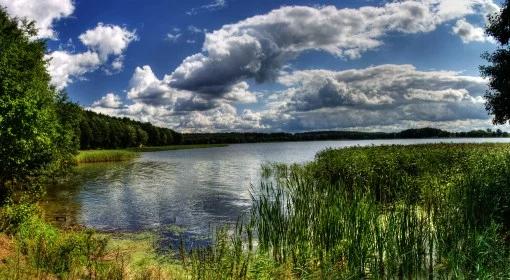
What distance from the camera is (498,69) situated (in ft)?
123

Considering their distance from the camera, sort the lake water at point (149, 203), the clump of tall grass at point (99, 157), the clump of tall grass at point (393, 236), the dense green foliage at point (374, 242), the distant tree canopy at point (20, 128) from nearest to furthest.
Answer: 1. the dense green foliage at point (374, 242)
2. the clump of tall grass at point (393, 236)
3. the distant tree canopy at point (20, 128)
4. the lake water at point (149, 203)
5. the clump of tall grass at point (99, 157)

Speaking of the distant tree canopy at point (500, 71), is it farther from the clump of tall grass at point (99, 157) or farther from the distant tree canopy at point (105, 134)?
the distant tree canopy at point (105, 134)

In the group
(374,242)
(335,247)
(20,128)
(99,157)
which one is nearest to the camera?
(374,242)

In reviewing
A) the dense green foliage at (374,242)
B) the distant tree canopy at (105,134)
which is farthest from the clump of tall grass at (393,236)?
the distant tree canopy at (105,134)

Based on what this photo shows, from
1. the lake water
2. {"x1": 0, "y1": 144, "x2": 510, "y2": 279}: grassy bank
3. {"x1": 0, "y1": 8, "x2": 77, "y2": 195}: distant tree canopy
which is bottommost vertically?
the lake water

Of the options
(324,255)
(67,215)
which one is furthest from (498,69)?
(67,215)

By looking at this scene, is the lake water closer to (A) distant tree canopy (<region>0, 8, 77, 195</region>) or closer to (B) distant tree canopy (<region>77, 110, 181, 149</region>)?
(A) distant tree canopy (<region>0, 8, 77, 195</region>)

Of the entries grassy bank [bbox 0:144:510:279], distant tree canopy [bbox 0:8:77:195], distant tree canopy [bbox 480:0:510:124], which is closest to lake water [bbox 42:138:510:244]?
distant tree canopy [bbox 0:8:77:195]

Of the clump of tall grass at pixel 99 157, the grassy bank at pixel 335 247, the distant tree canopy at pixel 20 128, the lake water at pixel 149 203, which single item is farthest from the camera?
the clump of tall grass at pixel 99 157

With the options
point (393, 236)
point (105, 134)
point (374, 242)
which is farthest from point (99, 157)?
point (393, 236)

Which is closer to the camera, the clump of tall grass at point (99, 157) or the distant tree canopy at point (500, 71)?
the distant tree canopy at point (500, 71)

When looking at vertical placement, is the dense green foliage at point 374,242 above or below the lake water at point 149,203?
above

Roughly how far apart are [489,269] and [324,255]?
4.65 metres

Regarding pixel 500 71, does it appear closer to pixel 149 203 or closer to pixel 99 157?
pixel 149 203
